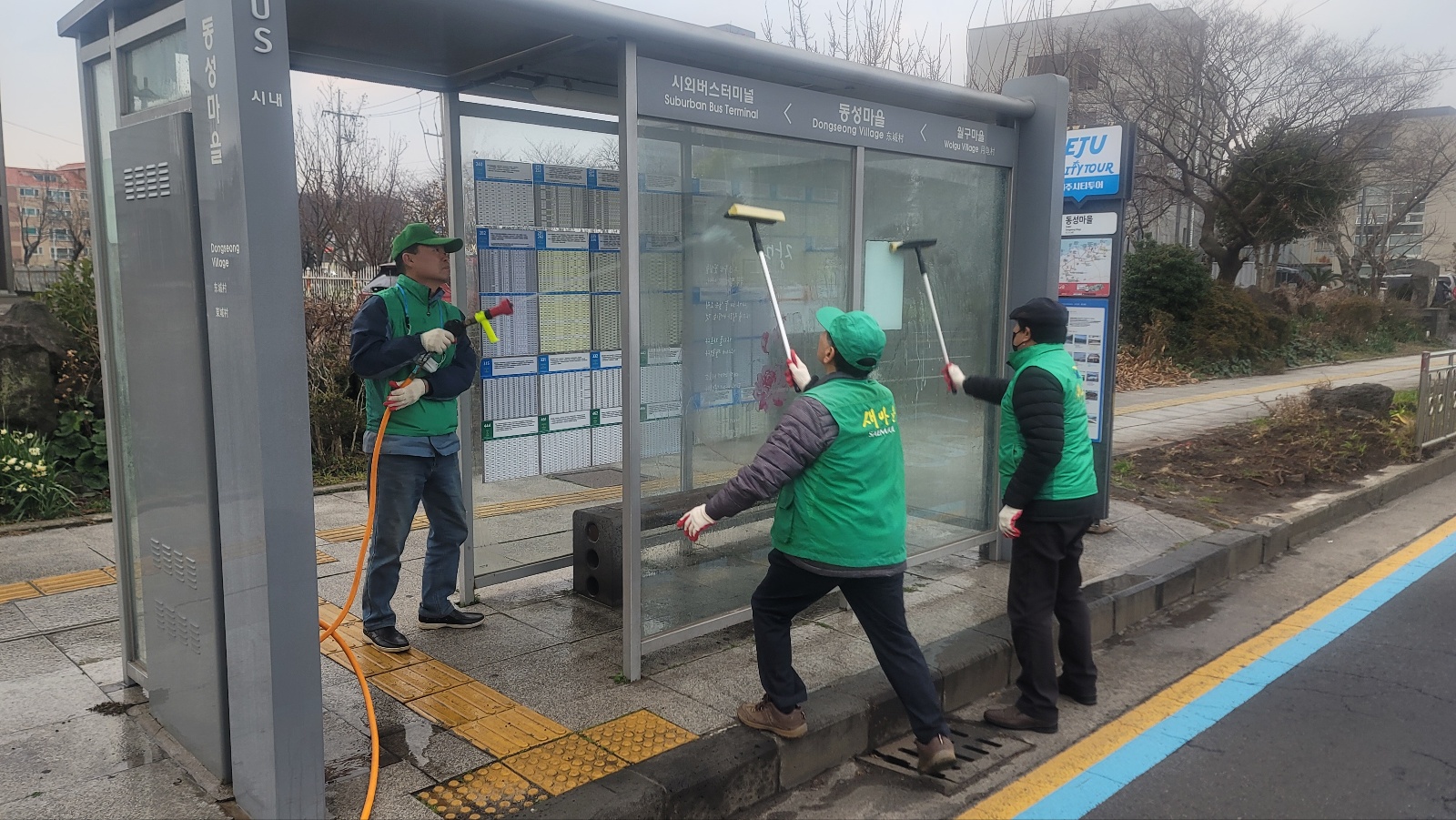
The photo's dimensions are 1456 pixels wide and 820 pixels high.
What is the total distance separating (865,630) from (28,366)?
6872 mm

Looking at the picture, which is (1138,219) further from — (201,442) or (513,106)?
(201,442)

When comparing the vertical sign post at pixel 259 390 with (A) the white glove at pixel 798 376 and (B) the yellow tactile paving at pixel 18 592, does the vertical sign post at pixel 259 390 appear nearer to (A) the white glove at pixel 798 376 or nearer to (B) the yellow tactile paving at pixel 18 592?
(A) the white glove at pixel 798 376

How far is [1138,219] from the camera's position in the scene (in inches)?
914

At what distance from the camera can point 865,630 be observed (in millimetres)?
3766

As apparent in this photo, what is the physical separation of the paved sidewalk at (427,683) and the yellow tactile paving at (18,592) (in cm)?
2

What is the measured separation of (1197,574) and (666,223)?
4.28 m

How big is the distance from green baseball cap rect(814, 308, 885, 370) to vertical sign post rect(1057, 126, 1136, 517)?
381 cm

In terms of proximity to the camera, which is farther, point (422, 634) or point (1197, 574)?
point (1197, 574)

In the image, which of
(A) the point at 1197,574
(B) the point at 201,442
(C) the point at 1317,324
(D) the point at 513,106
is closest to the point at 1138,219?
(C) the point at 1317,324

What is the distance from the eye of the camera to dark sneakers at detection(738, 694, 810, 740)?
3.78 m

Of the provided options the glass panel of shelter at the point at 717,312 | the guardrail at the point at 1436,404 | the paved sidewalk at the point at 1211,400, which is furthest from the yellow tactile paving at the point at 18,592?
the guardrail at the point at 1436,404

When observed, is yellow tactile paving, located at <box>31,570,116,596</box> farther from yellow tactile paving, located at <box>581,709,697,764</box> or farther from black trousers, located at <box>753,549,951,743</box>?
black trousers, located at <box>753,549,951,743</box>

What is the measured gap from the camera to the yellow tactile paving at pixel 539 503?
5129 millimetres

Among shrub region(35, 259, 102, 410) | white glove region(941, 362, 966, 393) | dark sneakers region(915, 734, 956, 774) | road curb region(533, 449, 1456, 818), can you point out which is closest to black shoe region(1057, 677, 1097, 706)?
road curb region(533, 449, 1456, 818)
